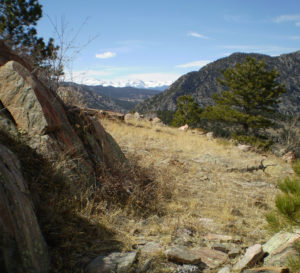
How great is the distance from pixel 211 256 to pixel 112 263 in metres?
1.30

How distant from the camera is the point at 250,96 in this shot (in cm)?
2462

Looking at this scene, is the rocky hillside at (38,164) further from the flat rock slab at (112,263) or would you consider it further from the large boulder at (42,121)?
the flat rock slab at (112,263)

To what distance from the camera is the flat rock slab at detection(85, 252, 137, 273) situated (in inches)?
102

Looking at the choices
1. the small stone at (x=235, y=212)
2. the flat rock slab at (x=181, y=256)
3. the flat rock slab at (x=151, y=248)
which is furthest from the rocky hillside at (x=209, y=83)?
the flat rock slab at (x=181, y=256)

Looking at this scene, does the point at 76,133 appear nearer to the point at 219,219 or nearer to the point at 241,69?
the point at 219,219

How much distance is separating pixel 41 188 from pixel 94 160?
1466 millimetres

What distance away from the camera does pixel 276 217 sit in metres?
2.96

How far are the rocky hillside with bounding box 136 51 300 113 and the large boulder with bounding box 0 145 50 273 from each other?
131948 mm

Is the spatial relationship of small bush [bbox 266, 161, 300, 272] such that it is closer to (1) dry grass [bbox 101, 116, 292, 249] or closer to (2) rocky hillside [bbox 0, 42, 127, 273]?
(1) dry grass [bbox 101, 116, 292, 249]

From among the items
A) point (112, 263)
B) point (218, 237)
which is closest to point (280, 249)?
point (218, 237)

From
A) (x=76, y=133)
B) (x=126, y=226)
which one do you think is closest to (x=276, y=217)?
(x=126, y=226)

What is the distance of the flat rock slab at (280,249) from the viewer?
2791 mm

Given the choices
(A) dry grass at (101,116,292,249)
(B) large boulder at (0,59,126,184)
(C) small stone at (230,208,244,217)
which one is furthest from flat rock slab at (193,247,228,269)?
(B) large boulder at (0,59,126,184)

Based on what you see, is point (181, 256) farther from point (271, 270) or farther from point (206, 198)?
point (206, 198)
